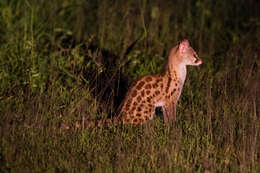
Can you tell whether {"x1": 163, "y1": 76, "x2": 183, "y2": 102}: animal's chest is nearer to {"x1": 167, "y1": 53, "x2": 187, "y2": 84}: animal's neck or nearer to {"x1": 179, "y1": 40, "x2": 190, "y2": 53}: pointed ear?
{"x1": 167, "y1": 53, "x2": 187, "y2": 84}: animal's neck

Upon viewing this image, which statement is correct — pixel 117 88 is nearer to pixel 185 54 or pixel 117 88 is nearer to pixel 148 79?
pixel 148 79

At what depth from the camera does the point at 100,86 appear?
704 cm

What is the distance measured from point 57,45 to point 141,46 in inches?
58.0

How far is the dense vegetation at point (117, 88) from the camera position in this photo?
4984mm

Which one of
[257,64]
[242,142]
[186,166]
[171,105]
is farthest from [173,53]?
[186,166]

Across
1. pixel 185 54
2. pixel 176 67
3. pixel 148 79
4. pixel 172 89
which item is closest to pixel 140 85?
pixel 148 79

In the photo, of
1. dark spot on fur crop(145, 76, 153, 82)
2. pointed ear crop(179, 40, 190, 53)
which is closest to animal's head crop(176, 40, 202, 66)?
pointed ear crop(179, 40, 190, 53)


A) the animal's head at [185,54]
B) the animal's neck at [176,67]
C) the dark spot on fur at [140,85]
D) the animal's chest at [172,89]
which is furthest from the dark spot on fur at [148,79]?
the animal's head at [185,54]

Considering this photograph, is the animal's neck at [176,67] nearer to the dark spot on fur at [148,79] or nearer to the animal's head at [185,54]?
the animal's head at [185,54]

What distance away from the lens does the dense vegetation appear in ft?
16.4

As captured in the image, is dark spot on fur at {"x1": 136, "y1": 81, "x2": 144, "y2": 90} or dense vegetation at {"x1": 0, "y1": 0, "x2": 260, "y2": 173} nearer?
dense vegetation at {"x1": 0, "y1": 0, "x2": 260, "y2": 173}

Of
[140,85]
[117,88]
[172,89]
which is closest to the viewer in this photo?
[140,85]

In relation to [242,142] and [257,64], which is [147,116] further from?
[257,64]

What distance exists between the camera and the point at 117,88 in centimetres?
692
